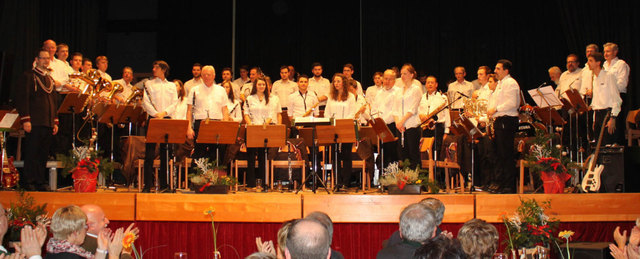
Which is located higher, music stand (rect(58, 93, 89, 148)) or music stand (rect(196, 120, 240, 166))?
music stand (rect(58, 93, 89, 148))

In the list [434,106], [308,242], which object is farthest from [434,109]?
[308,242]

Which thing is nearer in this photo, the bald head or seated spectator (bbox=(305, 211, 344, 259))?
seated spectator (bbox=(305, 211, 344, 259))

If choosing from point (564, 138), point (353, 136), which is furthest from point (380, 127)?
point (564, 138)

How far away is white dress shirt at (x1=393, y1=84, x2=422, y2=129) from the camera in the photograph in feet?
29.1

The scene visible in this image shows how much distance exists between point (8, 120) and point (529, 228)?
6666 millimetres

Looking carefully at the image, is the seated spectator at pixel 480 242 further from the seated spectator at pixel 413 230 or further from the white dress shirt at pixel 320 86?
the white dress shirt at pixel 320 86

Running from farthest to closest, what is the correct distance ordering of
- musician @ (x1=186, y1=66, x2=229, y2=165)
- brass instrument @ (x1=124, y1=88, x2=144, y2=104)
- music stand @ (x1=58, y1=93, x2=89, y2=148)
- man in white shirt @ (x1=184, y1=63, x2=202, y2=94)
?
man in white shirt @ (x1=184, y1=63, x2=202, y2=94)
brass instrument @ (x1=124, y1=88, x2=144, y2=104)
musician @ (x1=186, y1=66, x2=229, y2=165)
music stand @ (x1=58, y1=93, x2=89, y2=148)

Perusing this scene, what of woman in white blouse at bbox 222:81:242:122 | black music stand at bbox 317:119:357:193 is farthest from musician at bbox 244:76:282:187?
black music stand at bbox 317:119:357:193

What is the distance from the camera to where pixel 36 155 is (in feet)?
27.0

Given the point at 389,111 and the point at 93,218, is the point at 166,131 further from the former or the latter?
the point at 93,218

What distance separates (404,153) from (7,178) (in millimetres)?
5483

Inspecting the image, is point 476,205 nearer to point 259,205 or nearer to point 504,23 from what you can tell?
point 259,205

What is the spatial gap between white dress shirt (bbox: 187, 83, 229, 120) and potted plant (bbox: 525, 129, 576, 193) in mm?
4343

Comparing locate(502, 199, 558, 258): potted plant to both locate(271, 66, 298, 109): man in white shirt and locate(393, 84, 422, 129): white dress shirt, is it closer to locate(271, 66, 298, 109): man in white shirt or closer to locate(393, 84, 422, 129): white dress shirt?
locate(393, 84, 422, 129): white dress shirt
